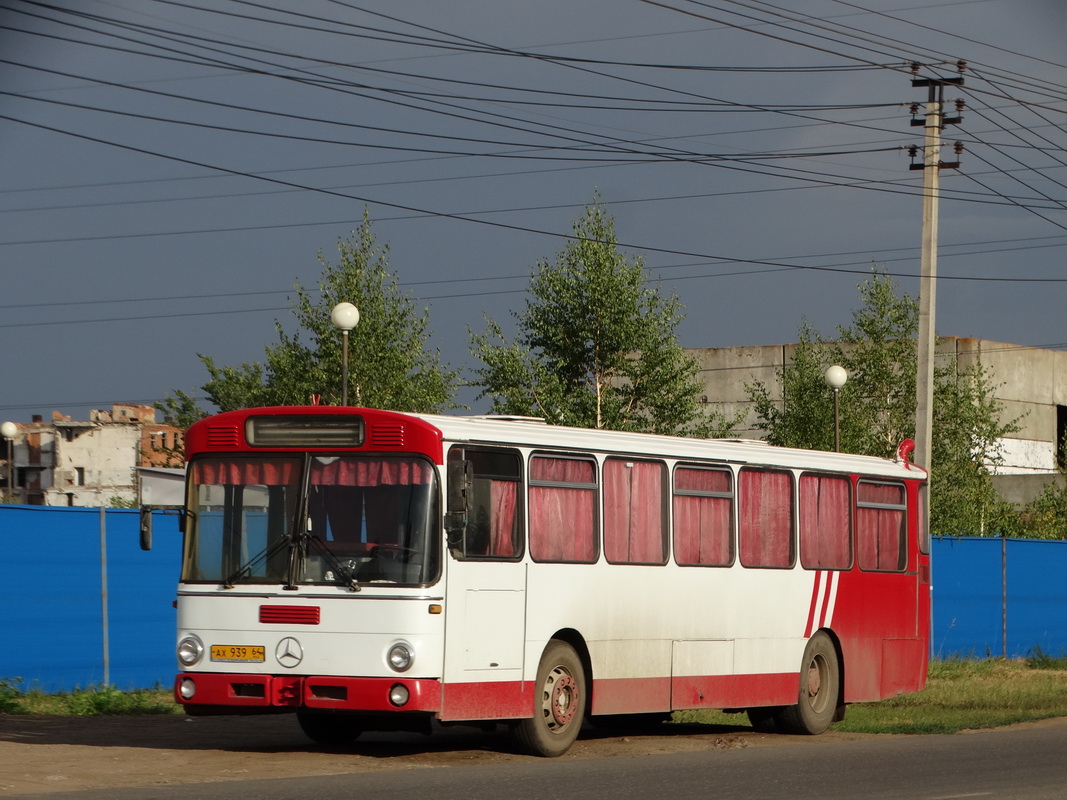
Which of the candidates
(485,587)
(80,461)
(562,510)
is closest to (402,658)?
(485,587)

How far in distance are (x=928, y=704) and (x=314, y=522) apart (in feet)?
37.8

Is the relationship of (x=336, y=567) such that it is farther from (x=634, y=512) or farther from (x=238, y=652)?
(x=634, y=512)

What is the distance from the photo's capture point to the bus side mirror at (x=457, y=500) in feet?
43.5

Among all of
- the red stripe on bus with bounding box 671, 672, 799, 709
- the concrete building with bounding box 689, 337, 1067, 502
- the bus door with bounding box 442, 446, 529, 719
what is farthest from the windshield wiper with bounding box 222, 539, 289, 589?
the concrete building with bounding box 689, 337, 1067, 502

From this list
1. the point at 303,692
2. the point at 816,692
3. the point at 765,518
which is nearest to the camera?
the point at 303,692

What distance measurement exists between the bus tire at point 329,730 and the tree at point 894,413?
2698 cm

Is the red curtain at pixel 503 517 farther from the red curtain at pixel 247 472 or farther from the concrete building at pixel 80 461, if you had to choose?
the concrete building at pixel 80 461

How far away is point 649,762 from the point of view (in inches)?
551

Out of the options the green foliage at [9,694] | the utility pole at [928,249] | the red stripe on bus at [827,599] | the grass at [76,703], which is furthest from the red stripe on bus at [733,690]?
the utility pole at [928,249]

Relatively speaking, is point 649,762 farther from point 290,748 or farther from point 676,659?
point 290,748

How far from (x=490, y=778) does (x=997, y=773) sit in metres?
4.02

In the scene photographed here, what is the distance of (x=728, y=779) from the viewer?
12.6 meters

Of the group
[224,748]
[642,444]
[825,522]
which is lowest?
[224,748]

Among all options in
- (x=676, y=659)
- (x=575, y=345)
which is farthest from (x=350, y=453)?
(x=575, y=345)
